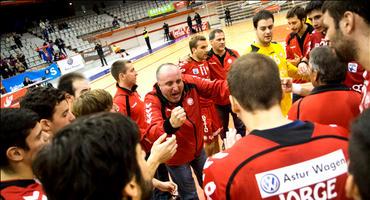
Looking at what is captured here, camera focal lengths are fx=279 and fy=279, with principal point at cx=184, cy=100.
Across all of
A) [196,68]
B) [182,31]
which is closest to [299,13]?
[196,68]

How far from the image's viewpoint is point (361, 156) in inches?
35.7

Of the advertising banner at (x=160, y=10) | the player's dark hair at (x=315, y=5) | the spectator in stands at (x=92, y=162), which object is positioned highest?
the advertising banner at (x=160, y=10)

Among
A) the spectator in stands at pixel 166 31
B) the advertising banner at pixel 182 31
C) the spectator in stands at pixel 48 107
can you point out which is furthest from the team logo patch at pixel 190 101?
the advertising banner at pixel 182 31

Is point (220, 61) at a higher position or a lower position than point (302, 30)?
lower

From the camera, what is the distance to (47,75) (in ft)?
51.8

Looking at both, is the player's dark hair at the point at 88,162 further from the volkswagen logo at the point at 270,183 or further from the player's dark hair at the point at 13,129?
the player's dark hair at the point at 13,129

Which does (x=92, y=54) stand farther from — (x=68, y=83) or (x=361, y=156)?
(x=361, y=156)

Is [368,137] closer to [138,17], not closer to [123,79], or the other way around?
[123,79]

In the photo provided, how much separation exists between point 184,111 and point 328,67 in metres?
1.47

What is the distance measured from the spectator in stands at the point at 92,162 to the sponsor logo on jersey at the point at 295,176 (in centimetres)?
61

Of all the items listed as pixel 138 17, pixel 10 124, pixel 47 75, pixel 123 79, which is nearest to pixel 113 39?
pixel 138 17

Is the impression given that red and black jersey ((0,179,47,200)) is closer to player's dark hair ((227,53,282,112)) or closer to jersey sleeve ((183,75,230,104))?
player's dark hair ((227,53,282,112))

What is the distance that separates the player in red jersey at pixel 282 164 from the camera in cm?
133

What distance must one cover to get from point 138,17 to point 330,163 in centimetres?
3342
